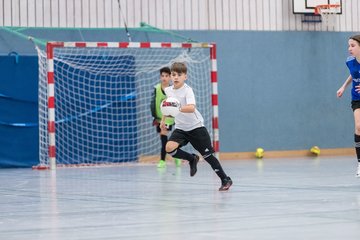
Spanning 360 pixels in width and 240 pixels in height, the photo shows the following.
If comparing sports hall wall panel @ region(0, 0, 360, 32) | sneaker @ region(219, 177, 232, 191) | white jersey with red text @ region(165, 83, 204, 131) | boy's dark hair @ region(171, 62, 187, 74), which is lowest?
sneaker @ region(219, 177, 232, 191)

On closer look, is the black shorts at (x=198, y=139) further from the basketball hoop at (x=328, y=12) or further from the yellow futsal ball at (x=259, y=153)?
the basketball hoop at (x=328, y=12)

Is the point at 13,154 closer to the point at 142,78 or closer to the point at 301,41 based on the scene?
the point at 142,78

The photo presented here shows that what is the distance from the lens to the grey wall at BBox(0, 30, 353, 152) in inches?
853

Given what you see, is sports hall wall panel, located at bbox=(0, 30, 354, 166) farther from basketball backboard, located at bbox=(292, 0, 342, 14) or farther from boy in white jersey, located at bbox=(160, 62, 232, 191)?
boy in white jersey, located at bbox=(160, 62, 232, 191)

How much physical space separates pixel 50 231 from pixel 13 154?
12532mm

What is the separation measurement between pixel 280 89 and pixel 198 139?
11.1 meters

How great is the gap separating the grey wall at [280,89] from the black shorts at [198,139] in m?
9.08

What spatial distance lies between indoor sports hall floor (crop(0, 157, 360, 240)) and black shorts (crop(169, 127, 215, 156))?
502 millimetres

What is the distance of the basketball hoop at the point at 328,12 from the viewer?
72.9ft

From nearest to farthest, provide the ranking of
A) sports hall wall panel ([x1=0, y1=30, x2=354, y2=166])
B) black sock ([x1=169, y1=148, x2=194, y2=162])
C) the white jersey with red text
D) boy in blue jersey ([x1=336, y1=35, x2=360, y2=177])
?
the white jersey with red text
boy in blue jersey ([x1=336, y1=35, x2=360, y2=177])
black sock ([x1=169, y1=148, x2=194, y2=162])
sports hall wall panel ([x1=0, y1=30, x2=354, y2=166])

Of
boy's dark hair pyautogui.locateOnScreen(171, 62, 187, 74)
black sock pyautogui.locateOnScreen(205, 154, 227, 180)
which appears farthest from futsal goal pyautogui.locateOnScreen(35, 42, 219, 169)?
black sock pyautogui.locateOnScreen(205, 154, 227, 180)

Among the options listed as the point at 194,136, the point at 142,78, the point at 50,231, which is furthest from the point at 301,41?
the point at 50,231

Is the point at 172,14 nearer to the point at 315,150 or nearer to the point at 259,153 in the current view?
the point at 259,153

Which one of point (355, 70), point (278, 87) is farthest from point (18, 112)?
point (355, 70)
